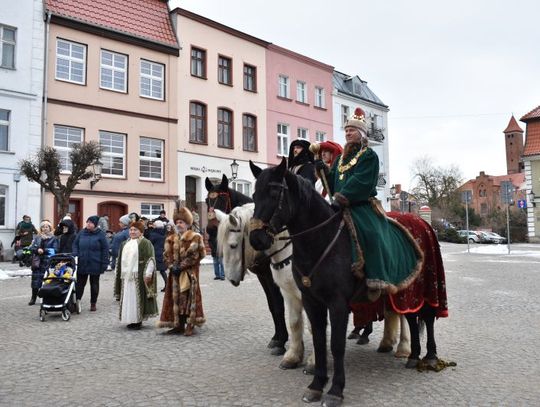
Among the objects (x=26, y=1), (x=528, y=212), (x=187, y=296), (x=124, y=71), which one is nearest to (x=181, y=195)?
(x=124, y=71)

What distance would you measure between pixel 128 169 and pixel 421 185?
136 feet

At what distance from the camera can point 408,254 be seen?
5062mm

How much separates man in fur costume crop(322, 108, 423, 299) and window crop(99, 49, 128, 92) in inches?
800

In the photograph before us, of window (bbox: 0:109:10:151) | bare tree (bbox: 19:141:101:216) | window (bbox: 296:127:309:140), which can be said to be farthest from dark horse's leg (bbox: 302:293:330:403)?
window (bbox: 296:127:309:140)

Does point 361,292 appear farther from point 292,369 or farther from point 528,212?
point 528,212

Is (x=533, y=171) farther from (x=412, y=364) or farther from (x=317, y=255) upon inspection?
(x=317, y=255)

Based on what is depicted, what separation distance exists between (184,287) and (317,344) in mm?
3376

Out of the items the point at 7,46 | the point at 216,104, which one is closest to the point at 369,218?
the point at 7,46

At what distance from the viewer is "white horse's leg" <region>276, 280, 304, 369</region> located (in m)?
5.26

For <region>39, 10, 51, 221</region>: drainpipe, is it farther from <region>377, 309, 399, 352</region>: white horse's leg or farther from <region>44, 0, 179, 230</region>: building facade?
<region>377, 309, 399, 352</region>: white horse's leg

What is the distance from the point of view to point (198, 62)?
26.6m

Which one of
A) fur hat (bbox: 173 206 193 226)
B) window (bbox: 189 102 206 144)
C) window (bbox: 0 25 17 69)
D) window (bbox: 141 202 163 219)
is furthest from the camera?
window (bbox: 189 102 206 144)

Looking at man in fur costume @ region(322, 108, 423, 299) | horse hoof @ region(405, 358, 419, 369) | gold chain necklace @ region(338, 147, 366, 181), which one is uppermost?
gold chain necklace @ region(338, 147, 366, 181)

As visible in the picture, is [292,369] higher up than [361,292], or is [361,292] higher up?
[361,292]
